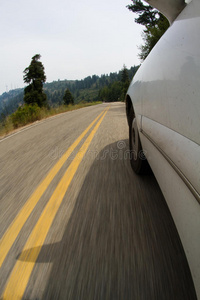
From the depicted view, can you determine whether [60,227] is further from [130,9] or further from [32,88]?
[32,88]

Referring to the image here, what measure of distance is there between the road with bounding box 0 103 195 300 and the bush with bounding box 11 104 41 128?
922 cm

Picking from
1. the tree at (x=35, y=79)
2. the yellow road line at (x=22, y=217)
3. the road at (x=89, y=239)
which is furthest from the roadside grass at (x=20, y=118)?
the tree at (x=35, y=79)

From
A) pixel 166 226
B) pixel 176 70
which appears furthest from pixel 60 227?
pixel 176 70

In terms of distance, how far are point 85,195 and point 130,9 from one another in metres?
27.7

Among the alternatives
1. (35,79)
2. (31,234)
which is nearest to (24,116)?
(31,234)

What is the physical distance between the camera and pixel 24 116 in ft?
40.3

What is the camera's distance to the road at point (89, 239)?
4.19 ft

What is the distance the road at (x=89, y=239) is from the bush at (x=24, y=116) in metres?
9.22

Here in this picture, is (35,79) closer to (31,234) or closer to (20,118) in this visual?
(20,118)

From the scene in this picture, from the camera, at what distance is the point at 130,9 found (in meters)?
23.8

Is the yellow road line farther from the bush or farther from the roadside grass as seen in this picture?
the bush

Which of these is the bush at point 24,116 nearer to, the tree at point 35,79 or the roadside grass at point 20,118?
the roadside grass at point 20,118

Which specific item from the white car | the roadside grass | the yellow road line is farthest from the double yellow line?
the roadside grass

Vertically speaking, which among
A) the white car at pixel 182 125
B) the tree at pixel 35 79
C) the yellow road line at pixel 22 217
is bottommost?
the yellow road line at pixel 22 217
